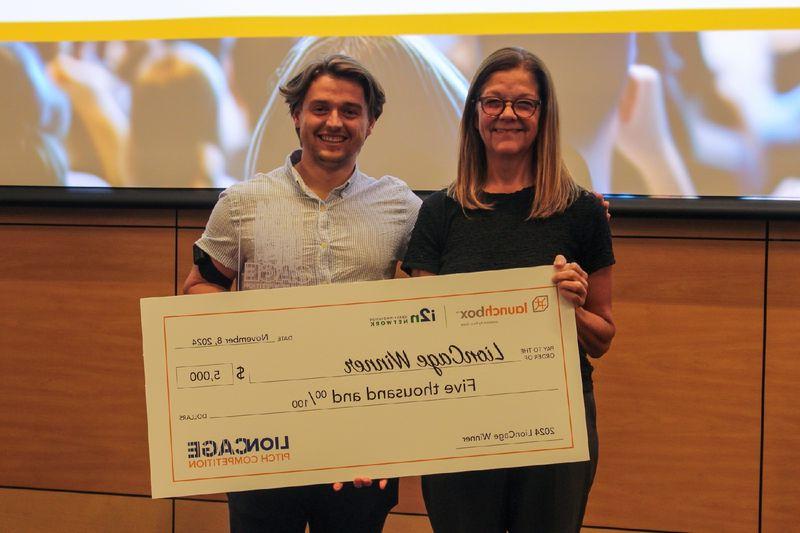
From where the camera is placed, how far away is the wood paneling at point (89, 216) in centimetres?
255

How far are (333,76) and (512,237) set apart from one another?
1.46ft

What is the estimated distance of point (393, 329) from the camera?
1.50 metres

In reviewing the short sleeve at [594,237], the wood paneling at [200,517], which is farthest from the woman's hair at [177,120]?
the short sleeve at [594,237]

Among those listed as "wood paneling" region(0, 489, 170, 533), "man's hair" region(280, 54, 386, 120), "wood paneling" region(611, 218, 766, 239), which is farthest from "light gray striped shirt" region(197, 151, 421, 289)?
"wood paneling" region(0, 489, 170, 533)

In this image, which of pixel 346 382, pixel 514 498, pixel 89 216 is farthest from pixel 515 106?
pixel 89 216

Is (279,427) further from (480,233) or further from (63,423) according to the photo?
(63,423)

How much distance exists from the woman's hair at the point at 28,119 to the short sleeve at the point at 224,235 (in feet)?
4.06

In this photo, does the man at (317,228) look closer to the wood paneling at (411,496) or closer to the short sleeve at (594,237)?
the short sleeve at (594,237)

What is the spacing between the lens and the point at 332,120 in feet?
4.80

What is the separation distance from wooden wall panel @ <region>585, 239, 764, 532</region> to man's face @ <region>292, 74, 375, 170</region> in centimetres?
115

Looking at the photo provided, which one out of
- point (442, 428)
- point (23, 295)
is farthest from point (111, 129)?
point (442, 428)

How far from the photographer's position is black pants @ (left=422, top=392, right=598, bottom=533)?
55.5 inches

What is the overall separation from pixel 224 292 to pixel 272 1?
1259 mm

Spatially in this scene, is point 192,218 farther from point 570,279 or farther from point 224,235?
point 570,279
